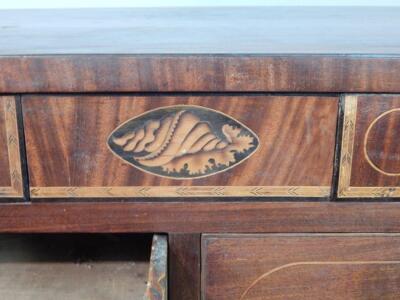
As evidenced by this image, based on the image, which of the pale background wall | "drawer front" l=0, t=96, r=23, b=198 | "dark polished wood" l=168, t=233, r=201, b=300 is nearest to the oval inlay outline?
"dark polished wood" l=168, t=233, r=201, b=300

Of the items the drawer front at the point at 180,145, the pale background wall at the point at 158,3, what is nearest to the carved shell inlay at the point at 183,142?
the drawer front at the point at 180,145

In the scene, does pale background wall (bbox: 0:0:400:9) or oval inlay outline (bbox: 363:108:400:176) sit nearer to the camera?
oval inlay outline (bbox: 363:108:400:176)

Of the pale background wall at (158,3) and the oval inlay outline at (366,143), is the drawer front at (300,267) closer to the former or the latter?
the oval inlay outline at (366,143)

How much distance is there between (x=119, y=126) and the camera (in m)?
0.49

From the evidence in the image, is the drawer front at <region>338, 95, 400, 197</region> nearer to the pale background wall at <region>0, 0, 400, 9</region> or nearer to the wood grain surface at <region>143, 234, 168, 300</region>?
the wood grain surface at <region>143, 234, 168, 300</region>

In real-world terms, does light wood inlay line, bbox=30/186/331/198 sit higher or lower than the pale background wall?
lower

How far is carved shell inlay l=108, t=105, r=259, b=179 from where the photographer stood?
19.3 inches

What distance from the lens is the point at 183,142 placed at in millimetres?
495

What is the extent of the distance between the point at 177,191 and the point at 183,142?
48 mm

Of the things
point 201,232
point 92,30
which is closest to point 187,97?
point 201,232

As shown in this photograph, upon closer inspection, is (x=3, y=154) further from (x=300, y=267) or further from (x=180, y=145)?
(x=300, y=267)

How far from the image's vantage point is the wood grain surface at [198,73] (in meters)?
0.47

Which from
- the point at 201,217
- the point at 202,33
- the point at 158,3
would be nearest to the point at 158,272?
the point at 201,217

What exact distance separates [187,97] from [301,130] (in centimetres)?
11
